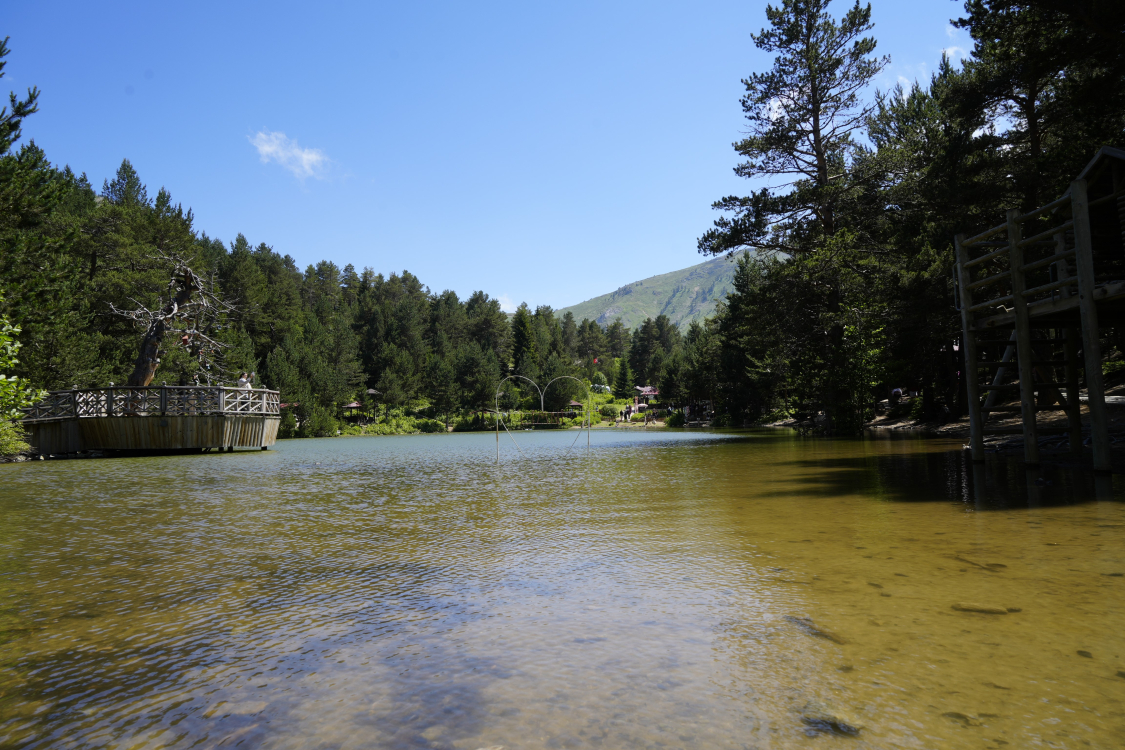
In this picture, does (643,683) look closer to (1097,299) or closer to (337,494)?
(337,494)

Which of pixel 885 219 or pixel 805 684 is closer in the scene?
pixel 805 684

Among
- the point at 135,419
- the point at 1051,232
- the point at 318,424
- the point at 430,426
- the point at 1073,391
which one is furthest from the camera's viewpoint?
the point at 430,426

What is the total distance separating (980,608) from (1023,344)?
9072mm

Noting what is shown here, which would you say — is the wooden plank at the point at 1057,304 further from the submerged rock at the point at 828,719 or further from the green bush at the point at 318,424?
the green bush at the point at 318,424

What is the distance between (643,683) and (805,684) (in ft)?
2.42

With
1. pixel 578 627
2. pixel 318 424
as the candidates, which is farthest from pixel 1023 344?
pixel 318 424

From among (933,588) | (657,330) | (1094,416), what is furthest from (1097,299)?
(657,330)

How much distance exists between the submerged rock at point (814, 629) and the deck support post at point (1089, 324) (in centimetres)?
855

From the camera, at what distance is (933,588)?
419 cm

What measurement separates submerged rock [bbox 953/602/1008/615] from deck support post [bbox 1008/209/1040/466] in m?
8.57

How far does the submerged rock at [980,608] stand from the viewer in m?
3.66

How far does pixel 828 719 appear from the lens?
248cm

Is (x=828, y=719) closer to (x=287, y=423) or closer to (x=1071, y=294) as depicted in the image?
(x=1071, y=294)

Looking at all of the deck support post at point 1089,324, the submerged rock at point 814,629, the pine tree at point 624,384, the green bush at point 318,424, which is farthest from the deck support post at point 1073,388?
the pine tree at point 624,384
